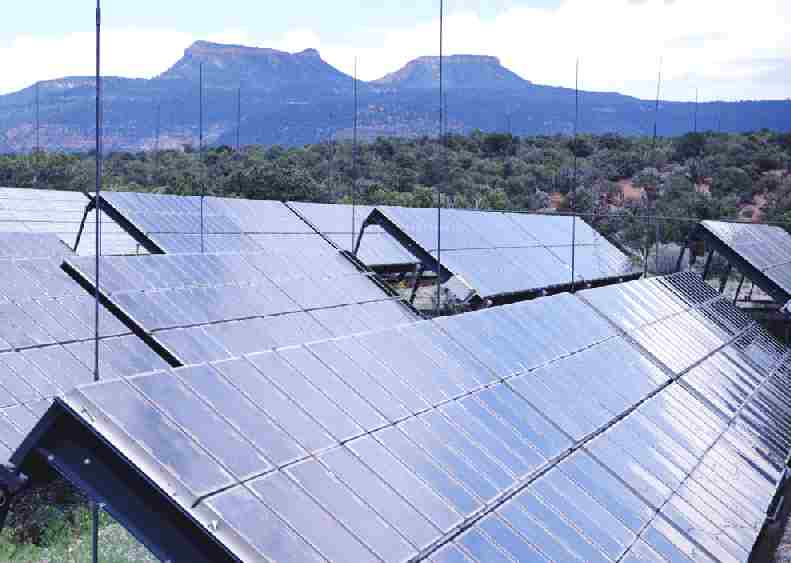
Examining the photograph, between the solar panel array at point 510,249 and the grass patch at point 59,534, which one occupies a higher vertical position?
the solar panel array at point 510,249

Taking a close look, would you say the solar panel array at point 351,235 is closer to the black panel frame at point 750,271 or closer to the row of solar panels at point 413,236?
the row of solar panels at point 413,236

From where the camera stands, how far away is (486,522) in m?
6.32

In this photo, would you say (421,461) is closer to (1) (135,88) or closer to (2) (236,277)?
(2) (236,277)

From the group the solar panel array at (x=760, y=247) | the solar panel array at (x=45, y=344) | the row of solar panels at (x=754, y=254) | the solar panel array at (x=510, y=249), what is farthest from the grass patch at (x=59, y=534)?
the solar panel array at (x=760, y=247)

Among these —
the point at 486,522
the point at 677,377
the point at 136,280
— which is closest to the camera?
the point at 486,522

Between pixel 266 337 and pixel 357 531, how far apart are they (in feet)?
29.8

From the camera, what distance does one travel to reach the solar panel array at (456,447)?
532 cm

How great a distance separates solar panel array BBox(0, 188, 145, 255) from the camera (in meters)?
26.6

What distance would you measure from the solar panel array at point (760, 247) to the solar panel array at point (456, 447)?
1032 centimetres

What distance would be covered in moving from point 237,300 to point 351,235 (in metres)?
12.9

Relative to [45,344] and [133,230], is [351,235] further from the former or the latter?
[45,344]

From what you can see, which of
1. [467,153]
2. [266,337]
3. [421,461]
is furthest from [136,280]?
[467,153]

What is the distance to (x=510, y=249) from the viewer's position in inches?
1003

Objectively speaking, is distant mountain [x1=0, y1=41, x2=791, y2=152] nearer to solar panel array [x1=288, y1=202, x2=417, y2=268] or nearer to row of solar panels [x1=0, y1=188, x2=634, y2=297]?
row of solar panels [x1=0, y1=188, x2=634, y2=297]
